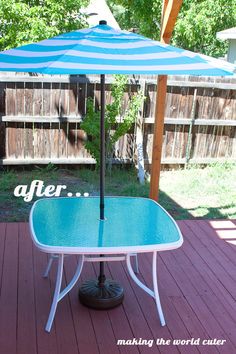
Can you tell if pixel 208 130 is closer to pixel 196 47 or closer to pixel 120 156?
pixel 120 156

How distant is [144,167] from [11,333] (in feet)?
13.0

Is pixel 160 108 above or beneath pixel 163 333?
above

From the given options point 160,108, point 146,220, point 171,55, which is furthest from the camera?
point 160,108

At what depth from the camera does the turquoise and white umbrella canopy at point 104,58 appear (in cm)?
201

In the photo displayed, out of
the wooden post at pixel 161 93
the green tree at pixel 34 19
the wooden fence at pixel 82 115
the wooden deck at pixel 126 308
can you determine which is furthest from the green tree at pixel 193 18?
the wooden deck at pixel 126 308

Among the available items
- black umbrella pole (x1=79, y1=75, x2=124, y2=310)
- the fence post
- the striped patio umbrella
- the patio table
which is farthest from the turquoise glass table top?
the fence post

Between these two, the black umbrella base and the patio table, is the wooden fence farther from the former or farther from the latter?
the black umbrella base

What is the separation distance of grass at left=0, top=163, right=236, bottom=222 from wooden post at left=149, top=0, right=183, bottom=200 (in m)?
0.75

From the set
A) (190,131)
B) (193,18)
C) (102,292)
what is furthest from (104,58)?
(193,18)

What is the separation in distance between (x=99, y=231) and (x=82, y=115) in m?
3.52

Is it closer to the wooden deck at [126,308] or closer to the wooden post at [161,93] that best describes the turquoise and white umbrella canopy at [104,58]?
the wooden post at [161,93]

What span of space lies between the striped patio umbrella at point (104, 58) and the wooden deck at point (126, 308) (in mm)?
1458

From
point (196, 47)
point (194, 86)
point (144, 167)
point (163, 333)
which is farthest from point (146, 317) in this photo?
point (196, 47)

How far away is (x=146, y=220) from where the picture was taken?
9.50 feet
